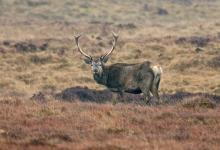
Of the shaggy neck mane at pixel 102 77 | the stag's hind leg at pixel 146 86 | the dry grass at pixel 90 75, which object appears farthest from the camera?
the shaggy neck mane at pixel 102 77

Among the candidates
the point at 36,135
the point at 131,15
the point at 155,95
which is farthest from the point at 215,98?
the point at 131,15

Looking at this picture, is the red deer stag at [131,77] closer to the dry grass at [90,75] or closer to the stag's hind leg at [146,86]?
the stag's hind leg at [146,86]

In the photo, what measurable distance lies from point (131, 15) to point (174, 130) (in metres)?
55.3

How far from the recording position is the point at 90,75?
32.1m

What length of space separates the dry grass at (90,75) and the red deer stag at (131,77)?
65 cm

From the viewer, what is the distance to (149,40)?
4434cm

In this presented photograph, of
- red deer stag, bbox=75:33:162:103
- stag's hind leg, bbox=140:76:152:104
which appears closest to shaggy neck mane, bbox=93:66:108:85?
red deer stag, bbox=75:33:162:103

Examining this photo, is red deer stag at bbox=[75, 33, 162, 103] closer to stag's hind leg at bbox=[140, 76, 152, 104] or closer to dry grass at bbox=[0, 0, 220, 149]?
stag's hind leg at bbox=[140, 76, 152, 104]

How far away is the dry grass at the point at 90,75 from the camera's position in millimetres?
13539

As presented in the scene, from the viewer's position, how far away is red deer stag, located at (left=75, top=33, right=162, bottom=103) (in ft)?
63.4

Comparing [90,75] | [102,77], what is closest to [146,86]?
[102,77]

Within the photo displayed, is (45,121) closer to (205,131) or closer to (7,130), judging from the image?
(7,130)

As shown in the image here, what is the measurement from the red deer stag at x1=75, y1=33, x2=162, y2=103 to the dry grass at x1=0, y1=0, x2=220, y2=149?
649 millimetres

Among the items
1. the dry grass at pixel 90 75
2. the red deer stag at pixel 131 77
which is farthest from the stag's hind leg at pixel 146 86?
the dry grass at pixel 90 75
